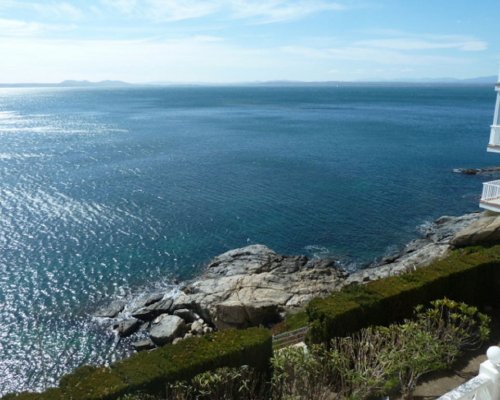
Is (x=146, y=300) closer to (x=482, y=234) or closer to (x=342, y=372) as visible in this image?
(x=342, y=372)

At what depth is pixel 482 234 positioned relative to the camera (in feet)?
95.2

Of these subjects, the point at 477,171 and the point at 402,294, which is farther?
the point at 477,171

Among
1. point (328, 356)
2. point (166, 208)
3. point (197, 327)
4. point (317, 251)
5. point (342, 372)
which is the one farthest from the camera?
point (166, 208)

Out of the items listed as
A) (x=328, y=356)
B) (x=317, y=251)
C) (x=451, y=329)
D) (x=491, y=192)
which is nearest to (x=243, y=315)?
(x=317, y=251)

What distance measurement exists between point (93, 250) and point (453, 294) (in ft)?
92.5

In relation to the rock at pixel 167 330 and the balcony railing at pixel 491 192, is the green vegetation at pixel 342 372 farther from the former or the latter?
the balcony railing at pixel 491 192

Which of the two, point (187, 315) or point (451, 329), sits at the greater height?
point (451, 329)

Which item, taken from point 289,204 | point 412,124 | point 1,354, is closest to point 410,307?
point 1,354

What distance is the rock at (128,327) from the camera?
27.9 metres

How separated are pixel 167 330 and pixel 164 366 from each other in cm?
1570

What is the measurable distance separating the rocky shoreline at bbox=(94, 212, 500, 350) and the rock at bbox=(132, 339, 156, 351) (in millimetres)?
55

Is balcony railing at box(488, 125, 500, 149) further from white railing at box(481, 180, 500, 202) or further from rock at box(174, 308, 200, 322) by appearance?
rock at box(174, 308, 200, 322)

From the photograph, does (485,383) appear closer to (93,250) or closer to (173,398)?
(173,398)

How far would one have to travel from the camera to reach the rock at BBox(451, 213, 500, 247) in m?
28.5
